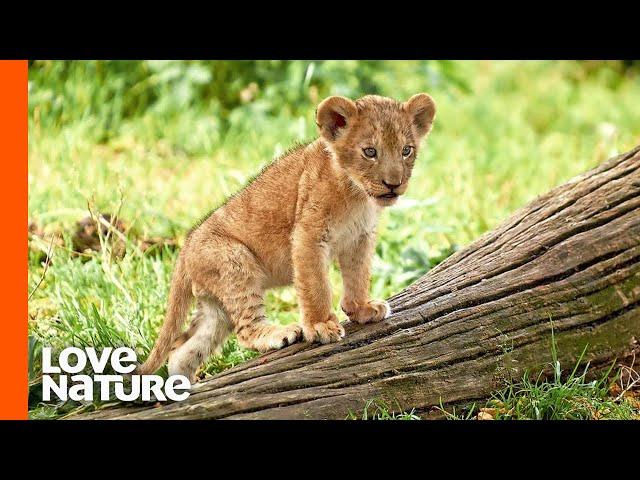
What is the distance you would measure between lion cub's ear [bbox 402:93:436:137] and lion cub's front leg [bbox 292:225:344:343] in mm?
715

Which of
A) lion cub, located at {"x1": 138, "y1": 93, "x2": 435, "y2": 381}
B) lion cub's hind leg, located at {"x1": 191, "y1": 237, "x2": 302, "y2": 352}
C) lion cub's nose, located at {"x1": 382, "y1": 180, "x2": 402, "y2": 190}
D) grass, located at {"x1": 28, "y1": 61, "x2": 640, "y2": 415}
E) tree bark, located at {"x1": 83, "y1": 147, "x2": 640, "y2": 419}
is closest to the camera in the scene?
tree bark, located at {"x1": 83, "y1": 147, "x2": 640, "y2": 419}

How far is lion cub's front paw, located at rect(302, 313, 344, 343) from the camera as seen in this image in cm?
457

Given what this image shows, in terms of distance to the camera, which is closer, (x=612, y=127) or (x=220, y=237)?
(x=220, y=237)

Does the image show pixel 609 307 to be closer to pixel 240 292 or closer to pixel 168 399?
pixel 240 292

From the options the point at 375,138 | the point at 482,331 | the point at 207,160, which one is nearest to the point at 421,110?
the point at 375,138

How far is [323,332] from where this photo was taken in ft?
15.0

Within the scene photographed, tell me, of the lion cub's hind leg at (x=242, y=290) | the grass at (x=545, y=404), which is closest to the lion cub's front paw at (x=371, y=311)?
the lion cub's hind leg at (x=242, y=290)

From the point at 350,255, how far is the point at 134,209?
204 cm

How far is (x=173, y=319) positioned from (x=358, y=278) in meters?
0.94

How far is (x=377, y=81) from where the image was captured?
8273mm

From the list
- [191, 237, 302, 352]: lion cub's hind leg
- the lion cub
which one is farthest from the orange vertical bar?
[191, 237, 302, 352]: lion cub's hind leg

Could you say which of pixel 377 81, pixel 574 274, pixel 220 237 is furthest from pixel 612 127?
pixel 220 237

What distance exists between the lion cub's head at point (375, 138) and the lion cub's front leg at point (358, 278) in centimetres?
37

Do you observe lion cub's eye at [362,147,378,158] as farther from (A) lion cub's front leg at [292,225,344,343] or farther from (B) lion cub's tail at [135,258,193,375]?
(B) lion cub's tail at [135,258,193,375]
